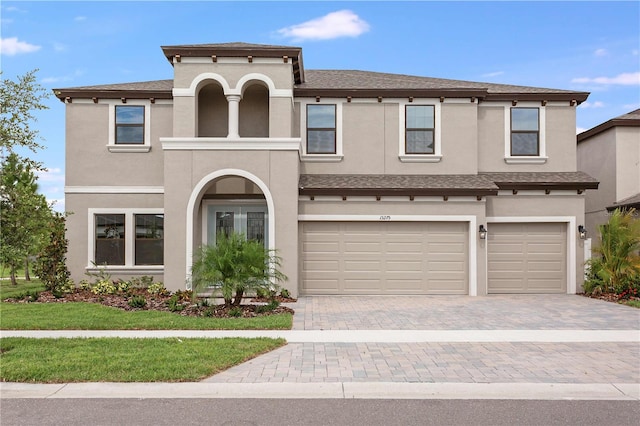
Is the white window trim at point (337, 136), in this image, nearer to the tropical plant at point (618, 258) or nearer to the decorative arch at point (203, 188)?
the decorative arch at point (203, 188)

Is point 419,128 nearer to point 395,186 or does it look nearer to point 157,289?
point 395,186

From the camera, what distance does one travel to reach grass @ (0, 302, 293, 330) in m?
11.1

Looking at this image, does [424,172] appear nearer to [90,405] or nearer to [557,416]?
[557,416]

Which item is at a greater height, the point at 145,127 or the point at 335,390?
the point at 145,127

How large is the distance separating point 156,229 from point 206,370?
11.2 meters

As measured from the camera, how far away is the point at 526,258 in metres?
18.1

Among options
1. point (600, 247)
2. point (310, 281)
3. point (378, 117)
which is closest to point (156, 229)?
point (310, 281)

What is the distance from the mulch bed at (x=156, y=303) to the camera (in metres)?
12.8

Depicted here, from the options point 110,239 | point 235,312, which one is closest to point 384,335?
point 235,312

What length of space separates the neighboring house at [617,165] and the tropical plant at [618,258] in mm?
2918

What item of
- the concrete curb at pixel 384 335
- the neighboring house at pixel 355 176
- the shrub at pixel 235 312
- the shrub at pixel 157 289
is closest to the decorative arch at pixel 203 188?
the neighboring house at pixel 355 176

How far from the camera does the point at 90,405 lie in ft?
21.1

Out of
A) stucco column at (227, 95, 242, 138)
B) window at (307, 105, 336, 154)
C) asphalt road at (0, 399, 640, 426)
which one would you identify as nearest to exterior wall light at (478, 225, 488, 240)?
window at (307, 105, 336, 154)

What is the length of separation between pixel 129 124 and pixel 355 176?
7.76m
